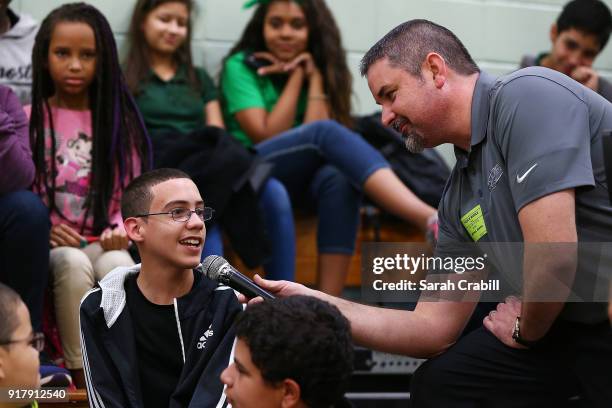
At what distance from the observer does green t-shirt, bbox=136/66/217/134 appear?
4.12m

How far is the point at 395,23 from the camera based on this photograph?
4984 mm

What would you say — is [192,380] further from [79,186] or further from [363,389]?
[363,389]

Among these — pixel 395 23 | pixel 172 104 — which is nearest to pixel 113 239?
pixel 172 104

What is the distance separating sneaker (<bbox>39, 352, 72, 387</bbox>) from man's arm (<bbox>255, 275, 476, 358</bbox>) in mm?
853

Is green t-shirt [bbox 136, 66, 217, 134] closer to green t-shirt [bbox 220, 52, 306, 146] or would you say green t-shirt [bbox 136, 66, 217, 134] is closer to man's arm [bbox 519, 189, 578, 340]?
green t-shirt [bbox 220, 52, 306, 146]

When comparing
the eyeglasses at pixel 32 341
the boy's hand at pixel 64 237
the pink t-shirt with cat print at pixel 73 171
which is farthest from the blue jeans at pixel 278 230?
the eyeglasses at pixel 32 341

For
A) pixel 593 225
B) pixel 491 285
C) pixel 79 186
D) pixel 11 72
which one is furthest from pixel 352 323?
pixel 11 72

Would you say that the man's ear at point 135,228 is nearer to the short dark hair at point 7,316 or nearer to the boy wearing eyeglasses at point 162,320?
the boy wearing eyeglasses at point 162,320

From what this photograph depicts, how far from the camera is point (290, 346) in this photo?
2.21m

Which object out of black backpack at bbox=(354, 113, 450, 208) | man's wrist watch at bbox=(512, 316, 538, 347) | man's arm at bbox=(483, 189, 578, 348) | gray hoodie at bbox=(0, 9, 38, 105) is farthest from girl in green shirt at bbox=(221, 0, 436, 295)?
man's arm at bbox=(483, 189, 578, 348)

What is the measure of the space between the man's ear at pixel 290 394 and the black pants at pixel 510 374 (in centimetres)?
66

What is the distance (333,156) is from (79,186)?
101 centimetres

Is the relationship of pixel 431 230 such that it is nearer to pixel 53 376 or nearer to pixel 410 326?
pixel 410 326

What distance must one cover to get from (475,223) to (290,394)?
75 cm
